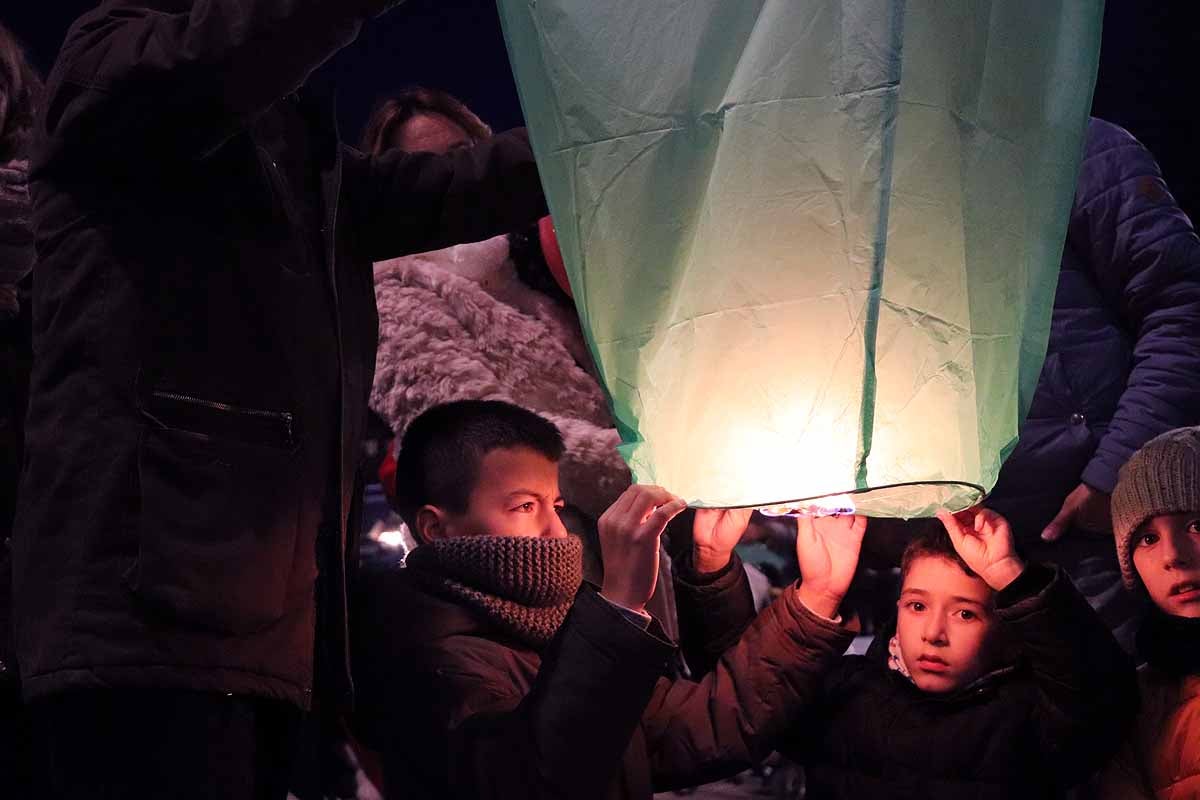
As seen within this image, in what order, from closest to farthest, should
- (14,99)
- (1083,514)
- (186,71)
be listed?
(186,71), (14,99), (1083,514)

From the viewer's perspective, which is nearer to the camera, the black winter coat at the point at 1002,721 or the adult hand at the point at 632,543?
the adult hand at the point at 632,543

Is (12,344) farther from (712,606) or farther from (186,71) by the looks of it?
(712,606)

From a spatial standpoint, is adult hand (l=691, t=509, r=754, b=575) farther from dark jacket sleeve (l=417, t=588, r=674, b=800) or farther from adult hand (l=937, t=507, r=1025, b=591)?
dark jacket sleeve (l=417, t=588, r=674, b=800)

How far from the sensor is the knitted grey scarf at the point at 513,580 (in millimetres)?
1669

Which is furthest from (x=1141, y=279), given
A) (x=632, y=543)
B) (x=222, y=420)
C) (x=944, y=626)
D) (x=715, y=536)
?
(x=222, y=420)

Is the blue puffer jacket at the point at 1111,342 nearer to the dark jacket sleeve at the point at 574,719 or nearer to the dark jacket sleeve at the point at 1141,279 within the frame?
the dark jacket sleeve at the point at 1141,279

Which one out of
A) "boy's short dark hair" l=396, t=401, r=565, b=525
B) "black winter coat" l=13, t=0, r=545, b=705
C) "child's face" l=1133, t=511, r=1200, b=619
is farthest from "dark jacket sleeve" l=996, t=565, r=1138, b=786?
"black winter coat" l=13, t=0, r=545, b=705

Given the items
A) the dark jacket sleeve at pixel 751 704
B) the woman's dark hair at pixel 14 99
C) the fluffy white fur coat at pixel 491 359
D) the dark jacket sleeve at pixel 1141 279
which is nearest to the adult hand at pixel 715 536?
the dark jacket sleeve at pixel 751 704

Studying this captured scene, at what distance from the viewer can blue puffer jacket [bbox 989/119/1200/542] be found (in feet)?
6.54

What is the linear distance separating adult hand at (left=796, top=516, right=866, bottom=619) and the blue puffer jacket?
383mm

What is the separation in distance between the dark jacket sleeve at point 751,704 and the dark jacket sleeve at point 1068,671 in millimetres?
248

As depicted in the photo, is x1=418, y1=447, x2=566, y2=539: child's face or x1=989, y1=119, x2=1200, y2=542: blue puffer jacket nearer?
x1=418, y1=447, x2=566, y2=539: child's face

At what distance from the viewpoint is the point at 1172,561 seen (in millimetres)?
1710

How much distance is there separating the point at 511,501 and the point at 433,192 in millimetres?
590
